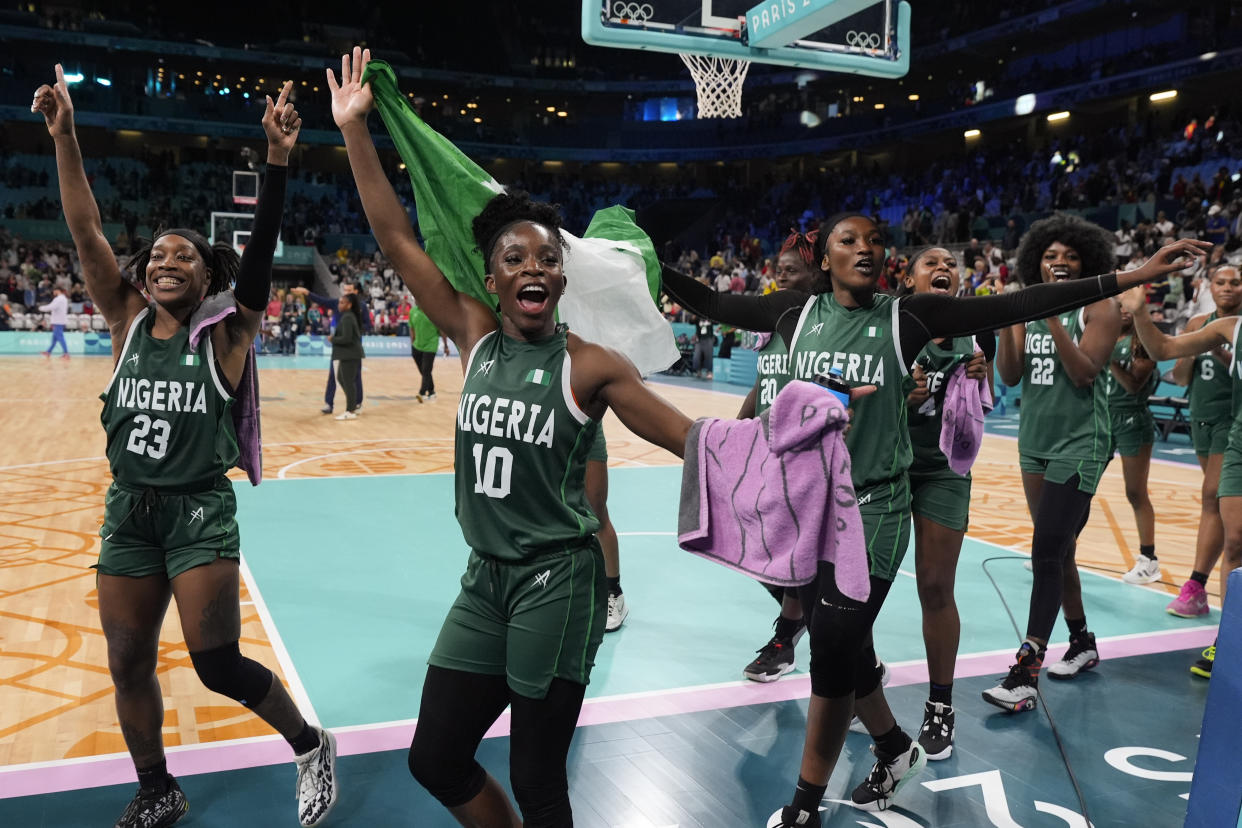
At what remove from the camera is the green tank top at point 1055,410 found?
14.7ft

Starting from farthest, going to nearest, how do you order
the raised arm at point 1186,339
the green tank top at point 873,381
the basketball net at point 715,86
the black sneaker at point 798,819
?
1. the basketball net at point 715,86
2. the raised arm at point 1186,339
3. the green tank top at point 873,381
4. the black sneaker at point 798,819

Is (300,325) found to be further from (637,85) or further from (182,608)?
(182,608)

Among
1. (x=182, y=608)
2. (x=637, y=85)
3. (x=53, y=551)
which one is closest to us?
(x=182, y=608)

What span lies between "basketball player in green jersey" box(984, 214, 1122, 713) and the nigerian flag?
1964 mm

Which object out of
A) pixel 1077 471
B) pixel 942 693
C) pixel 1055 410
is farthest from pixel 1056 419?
pixel 942 693

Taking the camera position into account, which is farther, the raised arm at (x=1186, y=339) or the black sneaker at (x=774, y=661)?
the raised arm at (x=1186, y=339)

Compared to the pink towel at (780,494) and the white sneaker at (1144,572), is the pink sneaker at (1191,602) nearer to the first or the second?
the white sneaker at (1144,572)

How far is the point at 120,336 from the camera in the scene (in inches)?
128

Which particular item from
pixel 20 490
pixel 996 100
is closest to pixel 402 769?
pixel 20 490

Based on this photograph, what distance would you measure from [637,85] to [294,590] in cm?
3795

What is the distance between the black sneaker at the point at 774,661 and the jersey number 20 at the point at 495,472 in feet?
8.32

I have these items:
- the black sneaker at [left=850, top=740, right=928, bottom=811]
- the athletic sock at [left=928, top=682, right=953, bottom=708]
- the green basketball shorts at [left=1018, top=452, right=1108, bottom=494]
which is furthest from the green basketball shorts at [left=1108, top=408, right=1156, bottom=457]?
the black sneaker at [left=850, top=740, right=928, bottom=811]

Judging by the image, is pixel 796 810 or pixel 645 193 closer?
pixel 796 810

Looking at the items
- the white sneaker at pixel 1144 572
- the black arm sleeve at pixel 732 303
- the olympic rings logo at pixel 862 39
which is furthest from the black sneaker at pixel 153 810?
the olympic rings logo at pixel 862 39
